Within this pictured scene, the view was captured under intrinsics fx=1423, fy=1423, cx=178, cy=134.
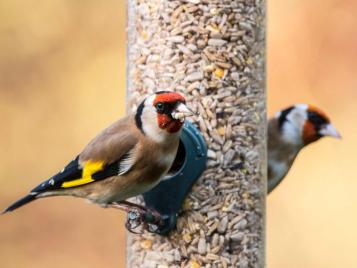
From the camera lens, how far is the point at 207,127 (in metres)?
5.41

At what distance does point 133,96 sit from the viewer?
556 cm

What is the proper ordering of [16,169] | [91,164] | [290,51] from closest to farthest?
[91,164]
[290,51]
[16,169]

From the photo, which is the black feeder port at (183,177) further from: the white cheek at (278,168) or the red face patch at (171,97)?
the white cheek at (278,168)

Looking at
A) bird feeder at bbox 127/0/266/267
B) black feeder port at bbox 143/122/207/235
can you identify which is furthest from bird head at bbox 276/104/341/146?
black feeder port at bbox 143/122/207/235

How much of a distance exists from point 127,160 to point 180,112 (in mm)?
325

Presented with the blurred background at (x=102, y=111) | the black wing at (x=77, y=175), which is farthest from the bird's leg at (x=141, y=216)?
the blurred background at (x=102, y=111)

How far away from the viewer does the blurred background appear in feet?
28.0

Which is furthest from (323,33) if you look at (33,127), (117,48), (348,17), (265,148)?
(265,148)

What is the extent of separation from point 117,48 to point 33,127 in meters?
0.82

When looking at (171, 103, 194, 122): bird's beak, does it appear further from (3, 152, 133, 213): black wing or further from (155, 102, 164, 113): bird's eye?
(3, 152, 133, 213): black wing

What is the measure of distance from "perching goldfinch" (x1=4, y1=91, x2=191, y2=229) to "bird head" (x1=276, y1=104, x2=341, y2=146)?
111 cm

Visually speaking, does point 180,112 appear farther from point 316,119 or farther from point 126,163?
point 316,119

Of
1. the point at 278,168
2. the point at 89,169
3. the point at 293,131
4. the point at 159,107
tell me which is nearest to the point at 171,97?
the point at 159,107

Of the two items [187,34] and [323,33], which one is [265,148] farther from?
[323,33]
